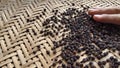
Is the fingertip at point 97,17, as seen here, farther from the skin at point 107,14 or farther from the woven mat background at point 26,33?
the woven mat background at point 26,33

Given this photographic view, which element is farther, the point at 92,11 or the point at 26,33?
the point at 92,11

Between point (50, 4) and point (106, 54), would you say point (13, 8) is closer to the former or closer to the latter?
point (50, 4)

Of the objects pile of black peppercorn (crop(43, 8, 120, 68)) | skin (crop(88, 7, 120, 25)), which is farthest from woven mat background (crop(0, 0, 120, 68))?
skin (crop(88, 7, 120, 25))

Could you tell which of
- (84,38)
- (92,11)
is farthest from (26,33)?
(92,11)

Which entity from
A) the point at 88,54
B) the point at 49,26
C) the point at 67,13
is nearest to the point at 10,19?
the point at 49,26

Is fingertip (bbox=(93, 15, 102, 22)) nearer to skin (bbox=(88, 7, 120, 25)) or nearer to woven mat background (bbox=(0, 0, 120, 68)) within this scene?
skin (bbox=(88, 7, 120, 25))

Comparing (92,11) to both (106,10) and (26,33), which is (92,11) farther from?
(26,33)
